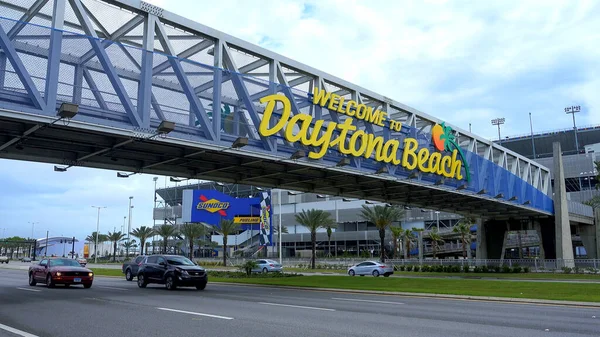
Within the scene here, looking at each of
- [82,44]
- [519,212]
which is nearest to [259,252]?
[519,212]

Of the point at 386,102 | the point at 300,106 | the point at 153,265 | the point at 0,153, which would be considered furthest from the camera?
the point at 386,102

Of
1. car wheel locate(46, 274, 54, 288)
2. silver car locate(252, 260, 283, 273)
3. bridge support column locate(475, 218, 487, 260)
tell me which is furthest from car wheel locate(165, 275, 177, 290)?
bridge support column locate(475, 218, 487, 260)

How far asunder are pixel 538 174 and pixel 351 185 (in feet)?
97.2

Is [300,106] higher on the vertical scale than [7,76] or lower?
higher

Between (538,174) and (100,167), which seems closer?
(100,167)

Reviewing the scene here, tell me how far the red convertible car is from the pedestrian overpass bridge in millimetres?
5855

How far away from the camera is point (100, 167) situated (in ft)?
70.6

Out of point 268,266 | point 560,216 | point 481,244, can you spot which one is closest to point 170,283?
point 268,266

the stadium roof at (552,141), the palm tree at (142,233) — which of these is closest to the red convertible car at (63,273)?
the palm tree at (142,233)

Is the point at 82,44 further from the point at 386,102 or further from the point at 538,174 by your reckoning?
the point at 538,174

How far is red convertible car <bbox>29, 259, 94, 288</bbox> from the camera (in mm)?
23828

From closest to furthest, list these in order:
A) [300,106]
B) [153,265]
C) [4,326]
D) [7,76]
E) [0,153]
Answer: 1. [4,326]
2. [7,76]
3. [0,153]
4. [300,106]
5. [153,265]

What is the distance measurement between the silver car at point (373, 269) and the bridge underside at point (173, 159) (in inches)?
452

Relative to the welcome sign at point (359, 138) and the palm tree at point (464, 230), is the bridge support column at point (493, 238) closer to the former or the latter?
the palm tree at point (464, 230)
